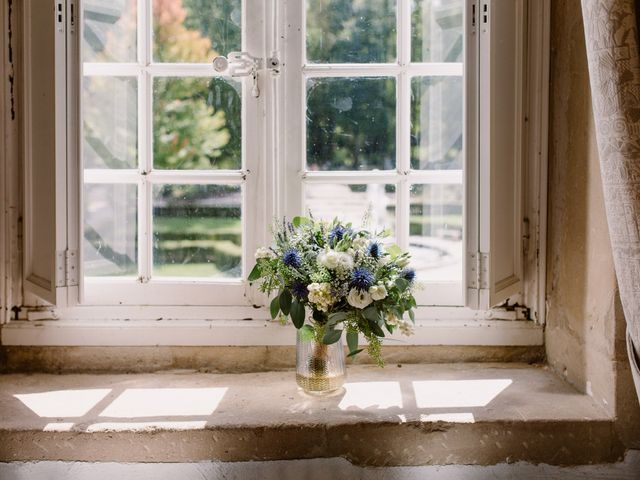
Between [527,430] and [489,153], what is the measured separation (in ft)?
2.15

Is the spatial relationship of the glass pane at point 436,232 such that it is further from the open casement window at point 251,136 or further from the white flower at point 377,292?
the white flower at point 377,292

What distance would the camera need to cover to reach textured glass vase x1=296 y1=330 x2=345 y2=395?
145 cm

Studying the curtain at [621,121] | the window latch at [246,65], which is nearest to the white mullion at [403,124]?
the window latch at [246,65]

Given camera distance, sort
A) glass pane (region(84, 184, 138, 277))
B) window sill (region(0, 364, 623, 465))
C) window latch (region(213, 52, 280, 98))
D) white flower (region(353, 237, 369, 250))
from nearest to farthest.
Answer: window sill (region(0, 364, 623, 465)), white flower (region(353, 237, 369, 250)), window latch (region(213, 52, 280, 98)), glass pane (region(84, 184, 138, 277))

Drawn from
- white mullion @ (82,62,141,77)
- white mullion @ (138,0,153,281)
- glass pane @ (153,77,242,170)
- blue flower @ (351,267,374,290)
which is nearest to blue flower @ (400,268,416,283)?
blue flower @ (351,267,374,290)

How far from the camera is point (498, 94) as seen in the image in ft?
4.80

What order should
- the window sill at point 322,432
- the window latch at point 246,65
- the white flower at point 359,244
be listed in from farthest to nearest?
the window latch at point 246,65
the white flower at point 359,244
the window sill at point 322,432

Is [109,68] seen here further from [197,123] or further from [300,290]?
[300,290]

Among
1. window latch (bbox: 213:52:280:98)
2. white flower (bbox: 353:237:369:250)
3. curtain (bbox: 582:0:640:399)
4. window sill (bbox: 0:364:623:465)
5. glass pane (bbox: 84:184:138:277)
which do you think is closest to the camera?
curtain (bbox: 582:0:640:399)

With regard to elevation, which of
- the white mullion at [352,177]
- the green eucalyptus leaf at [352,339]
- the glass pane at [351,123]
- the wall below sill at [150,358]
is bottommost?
the wall below sill at [150,358]

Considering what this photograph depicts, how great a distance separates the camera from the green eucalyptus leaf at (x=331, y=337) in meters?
1.36

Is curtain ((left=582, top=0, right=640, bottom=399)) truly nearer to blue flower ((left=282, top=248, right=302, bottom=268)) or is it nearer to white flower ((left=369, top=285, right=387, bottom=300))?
white flower ((left=369, top=285, right=387, bottom=300))

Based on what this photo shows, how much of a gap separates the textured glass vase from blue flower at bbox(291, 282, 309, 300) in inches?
4.5

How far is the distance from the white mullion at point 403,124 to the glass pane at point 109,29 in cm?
78
